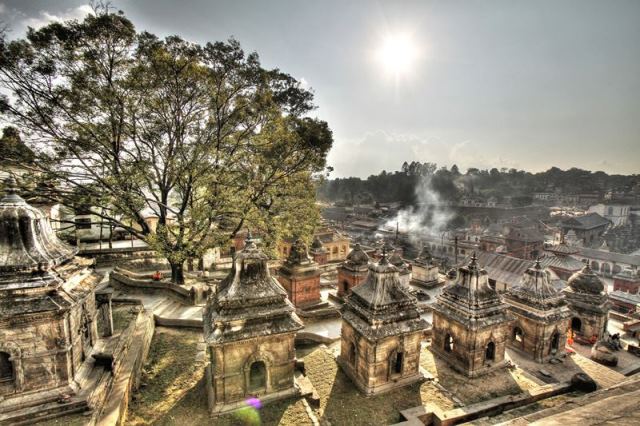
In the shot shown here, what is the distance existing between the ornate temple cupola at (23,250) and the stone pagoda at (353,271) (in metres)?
17.4

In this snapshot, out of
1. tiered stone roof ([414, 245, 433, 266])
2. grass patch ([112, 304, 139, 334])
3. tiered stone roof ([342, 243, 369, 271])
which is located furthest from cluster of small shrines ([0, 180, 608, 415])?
tiered stone roof ([414, 245, 433, 266])

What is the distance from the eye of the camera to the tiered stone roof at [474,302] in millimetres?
14055

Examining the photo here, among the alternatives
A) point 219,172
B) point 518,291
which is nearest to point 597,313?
point 518,291

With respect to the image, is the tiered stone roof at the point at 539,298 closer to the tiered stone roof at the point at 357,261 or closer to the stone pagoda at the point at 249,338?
the tiered stone roof at the point at 357,261

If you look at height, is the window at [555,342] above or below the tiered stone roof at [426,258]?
below

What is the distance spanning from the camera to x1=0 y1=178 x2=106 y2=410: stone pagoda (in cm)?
867

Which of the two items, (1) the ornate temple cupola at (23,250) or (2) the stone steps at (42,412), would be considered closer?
(2) the stone steps at (42,412)

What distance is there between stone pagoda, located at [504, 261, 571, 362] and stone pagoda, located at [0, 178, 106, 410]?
20.3m

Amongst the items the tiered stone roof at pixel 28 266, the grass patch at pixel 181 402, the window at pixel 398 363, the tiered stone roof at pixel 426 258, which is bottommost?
the grass patch at pixel 181 402

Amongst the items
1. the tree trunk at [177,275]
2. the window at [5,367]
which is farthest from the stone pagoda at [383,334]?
the tree trunk at [177,275]

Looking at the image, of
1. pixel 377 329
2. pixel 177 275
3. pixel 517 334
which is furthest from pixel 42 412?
pixel 517 334

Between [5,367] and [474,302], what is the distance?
17271 millimetres

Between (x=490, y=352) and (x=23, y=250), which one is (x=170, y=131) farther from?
(x=490, y=352)

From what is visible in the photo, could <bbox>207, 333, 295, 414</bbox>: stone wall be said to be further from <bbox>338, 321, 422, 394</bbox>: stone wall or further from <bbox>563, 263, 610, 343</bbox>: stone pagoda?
<bbox>563, 263, 610, 343</bbox>: stone pagoda
